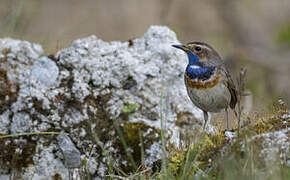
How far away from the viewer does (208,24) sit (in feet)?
41.7

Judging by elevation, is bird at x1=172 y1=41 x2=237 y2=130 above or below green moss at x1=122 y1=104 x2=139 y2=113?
above

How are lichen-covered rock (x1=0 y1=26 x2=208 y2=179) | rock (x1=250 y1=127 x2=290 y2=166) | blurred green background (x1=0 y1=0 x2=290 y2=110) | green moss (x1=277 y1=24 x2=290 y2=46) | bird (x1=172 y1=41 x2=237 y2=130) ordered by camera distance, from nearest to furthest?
1. rock (x1=250 y1=127 x2=290 y2=166)
2. bird (x1=172 y1=41 x2=237 y2=130)
3. lichen-covered rock (x1=0 y1=26 x2=208 y2=179)
4. green moss (x1=277 y1=24 x2=290 y2=46)
5. blurred green background (x1=0 y1=0 x2=290 y2=110)

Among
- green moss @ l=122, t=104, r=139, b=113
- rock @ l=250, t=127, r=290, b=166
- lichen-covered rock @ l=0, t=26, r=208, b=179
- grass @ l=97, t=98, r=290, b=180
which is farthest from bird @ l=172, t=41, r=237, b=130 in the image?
rock @ l=250, t=127, r=290, b=166

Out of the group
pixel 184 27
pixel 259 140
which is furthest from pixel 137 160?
pixel 184 27

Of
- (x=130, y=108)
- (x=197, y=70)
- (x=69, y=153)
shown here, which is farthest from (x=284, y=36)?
(x=69, y=153)

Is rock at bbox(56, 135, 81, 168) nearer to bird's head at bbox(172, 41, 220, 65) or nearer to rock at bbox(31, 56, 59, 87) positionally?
rock at bbox(31, 56, 59, 87)

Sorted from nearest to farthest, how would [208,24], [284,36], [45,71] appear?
[45,71] → [284,36] → [208,24]

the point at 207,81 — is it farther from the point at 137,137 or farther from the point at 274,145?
the point at 274,145

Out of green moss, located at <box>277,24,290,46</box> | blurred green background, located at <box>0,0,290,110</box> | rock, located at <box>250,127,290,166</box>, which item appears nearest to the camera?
rock, located at <box>250,127,290,166</box>

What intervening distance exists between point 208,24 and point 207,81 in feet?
26.5

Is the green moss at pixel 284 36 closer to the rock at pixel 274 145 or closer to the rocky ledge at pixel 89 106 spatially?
the rocky ledge at pixel 89 106

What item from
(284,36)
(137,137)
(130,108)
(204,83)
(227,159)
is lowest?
(227,159)

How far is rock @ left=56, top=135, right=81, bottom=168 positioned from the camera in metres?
4.93

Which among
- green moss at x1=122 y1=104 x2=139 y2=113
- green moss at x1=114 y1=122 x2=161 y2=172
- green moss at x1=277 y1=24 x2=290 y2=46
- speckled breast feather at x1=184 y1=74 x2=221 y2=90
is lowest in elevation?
green moss at x1=114 y1=122 x2=161 y2=172
